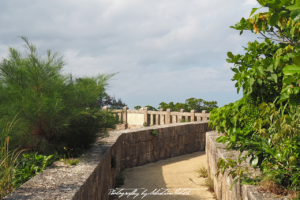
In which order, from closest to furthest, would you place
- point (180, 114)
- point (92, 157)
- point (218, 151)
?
1. point (92, 157)
2. point (218, 151)
3. point (180, 114)

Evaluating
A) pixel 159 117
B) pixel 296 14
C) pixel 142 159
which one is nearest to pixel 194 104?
pixel 159 117

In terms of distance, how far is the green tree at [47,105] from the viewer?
12.5 feet

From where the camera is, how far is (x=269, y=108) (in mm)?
2551

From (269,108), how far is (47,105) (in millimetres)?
2904

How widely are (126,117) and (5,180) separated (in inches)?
525

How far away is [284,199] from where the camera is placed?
255 cm

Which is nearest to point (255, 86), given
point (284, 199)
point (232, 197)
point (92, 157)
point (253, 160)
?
Result: point (253, 160)

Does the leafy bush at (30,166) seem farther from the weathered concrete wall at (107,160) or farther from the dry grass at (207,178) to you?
the dry grass at (207,178)

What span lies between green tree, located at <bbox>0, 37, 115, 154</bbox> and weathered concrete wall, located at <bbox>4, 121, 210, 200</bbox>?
0.47 meters

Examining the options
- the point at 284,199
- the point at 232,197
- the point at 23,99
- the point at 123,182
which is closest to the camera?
the point at 284,199

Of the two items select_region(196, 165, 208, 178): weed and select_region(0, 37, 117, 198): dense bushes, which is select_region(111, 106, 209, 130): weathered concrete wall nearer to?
select_region(196, 165, 208, 178): weed

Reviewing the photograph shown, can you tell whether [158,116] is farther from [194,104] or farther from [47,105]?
[47,105]

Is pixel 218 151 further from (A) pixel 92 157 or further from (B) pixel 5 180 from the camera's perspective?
(B) pixel 5 180

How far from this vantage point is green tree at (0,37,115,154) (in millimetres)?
3797
